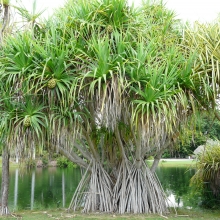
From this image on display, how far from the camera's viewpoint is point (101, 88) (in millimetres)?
7039

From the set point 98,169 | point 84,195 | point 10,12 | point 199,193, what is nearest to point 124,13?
point 10,12

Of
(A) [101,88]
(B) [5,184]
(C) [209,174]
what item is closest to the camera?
(A) [101,88]

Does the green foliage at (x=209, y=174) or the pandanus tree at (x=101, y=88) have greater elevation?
the pandanus tree at (x=101, y=88)

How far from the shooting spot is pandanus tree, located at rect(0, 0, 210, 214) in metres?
6.81

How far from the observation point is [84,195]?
8570 millimetres

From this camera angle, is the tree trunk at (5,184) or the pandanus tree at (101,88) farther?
the tree trunk at (5,184)

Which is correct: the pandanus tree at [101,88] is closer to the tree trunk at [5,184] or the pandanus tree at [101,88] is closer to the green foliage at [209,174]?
the tree trunk at [5,184]

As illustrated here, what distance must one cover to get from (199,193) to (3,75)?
8.99 meters

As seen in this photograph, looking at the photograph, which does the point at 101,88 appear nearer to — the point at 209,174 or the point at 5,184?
the point at 5,184

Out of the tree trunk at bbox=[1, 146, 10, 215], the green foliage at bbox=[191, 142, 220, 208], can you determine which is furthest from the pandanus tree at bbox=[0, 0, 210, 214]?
the green foliage at bbox=[191, 142, 220, 208]

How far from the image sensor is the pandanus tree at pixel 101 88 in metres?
6.81

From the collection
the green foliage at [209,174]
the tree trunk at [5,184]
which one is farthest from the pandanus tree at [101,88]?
the green foliage at [209,174]

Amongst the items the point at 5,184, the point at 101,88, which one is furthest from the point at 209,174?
the point at 5,184

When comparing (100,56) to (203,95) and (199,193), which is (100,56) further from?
(199,193)
